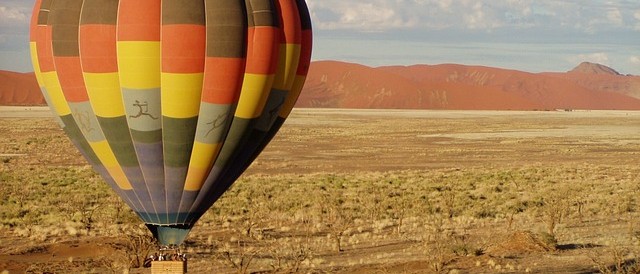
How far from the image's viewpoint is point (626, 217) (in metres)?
28.5

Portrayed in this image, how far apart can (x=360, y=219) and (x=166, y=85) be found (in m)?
13.0

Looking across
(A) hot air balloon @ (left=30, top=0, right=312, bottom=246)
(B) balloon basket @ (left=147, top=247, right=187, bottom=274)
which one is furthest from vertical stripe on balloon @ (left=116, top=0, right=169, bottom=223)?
(B) balloon basket @ (left=147, top=247, right=187, bottom=274)

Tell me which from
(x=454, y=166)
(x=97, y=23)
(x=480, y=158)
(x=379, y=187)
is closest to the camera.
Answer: (x=97, y=23)

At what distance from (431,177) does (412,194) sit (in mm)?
7557

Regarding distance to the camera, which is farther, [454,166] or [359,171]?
[454,166]

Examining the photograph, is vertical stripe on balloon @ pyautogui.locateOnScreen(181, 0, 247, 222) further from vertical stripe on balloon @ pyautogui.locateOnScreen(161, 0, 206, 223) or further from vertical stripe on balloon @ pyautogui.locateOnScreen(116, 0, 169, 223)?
vertical stripe on balloon @ pyautogui.locateOnScreen(116, 0, 169, 223)

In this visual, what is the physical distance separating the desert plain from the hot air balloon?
325 centimetres

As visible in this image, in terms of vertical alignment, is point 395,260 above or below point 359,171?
below

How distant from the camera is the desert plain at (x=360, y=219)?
20391mm

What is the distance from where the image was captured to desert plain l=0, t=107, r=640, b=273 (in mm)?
20391

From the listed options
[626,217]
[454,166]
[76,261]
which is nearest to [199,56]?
[76,261]

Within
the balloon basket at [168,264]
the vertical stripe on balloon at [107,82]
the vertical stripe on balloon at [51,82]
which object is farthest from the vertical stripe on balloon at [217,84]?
the vertical stripe on balloon at [51,82]

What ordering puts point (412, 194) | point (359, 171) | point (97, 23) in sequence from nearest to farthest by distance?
point (97, 23) → point (412, 194) → point (359, 171)

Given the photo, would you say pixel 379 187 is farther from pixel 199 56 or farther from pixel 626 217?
pixel 199 56
